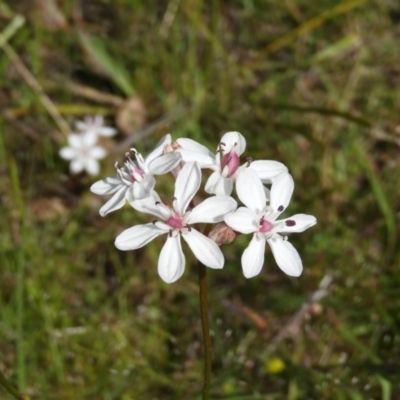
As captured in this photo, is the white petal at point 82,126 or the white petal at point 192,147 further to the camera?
the white petal at point 82,126

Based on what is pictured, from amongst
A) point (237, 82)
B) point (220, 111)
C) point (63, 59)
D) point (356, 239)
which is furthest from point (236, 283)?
point (63, 59)

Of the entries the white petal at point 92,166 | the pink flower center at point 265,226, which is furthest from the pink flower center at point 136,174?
the white petal at point 92,166

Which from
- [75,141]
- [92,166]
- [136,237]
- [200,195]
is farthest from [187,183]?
[75,141]

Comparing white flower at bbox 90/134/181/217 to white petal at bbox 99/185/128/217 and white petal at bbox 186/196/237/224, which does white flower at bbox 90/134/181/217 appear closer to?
white petal at bbox 99/185/128/217

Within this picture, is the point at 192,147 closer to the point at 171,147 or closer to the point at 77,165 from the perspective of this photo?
the point at 171,147

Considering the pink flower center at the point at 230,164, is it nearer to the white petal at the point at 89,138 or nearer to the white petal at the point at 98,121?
the white petal at the point at 89,138

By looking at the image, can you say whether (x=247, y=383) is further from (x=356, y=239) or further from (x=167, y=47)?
(x=167, y=47)

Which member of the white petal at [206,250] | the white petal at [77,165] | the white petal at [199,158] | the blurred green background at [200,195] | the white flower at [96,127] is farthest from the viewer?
the white flower at [96,127]
